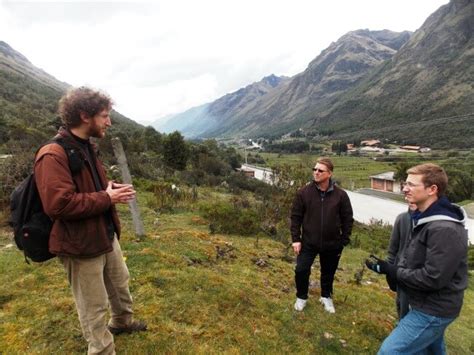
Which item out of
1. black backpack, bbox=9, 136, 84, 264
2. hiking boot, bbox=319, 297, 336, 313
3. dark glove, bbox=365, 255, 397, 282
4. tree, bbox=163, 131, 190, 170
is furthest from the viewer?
tree, bbox=163, 131, 190, 170

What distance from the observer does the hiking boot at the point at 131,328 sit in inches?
135

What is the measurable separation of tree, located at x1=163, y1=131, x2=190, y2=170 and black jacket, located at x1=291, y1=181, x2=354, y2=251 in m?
27.9

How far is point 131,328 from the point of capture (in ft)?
11.4

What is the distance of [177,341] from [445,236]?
2.80 metres

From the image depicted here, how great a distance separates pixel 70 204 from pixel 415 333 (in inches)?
111

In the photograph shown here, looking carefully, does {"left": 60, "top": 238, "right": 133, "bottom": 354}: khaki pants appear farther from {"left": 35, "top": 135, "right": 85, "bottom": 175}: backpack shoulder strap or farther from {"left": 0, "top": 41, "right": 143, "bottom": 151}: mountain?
{"left": 0, "top": 41, "right": 143, "bottom": 151}: mountain

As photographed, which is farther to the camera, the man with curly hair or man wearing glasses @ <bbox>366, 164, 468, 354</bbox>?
man wearing glasses @ <bbox>366, 164, 468, 354</bbox>

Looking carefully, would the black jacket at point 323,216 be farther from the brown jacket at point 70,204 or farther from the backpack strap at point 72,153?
the backpack strap at point 72,153

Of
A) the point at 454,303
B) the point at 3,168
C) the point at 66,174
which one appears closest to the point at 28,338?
the point at 66,174

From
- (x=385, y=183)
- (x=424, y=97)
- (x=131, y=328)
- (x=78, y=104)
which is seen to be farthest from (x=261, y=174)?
→ (x=424, y=97)

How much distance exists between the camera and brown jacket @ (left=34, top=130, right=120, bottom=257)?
7.32 feet

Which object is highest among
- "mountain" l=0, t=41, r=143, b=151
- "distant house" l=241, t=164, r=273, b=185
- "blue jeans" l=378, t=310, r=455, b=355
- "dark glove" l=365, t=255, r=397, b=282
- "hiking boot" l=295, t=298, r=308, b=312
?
"mountain" l=0, t=41, r=143, b=151

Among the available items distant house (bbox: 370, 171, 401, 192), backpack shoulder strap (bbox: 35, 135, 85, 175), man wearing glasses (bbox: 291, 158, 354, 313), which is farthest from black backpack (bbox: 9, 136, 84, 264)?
distant house (bbox: 370, 171, 401, 192)

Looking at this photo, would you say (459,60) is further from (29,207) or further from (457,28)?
(29,207)
